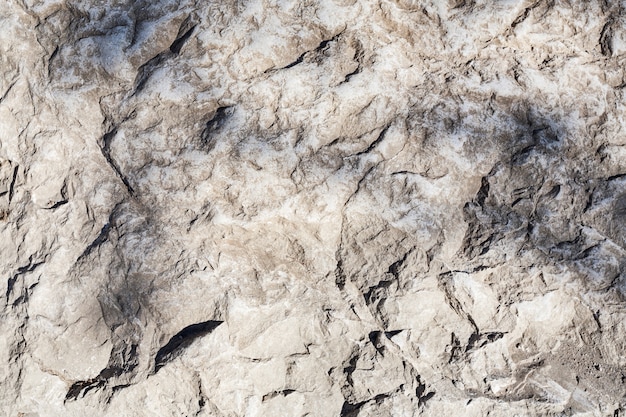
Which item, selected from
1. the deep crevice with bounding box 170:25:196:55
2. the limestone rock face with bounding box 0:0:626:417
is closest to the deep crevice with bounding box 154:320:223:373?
the limestone rock face with bounding box 0:0:626:417

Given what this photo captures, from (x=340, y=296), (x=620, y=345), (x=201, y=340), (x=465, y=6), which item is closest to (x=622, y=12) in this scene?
(x=465, y=6)

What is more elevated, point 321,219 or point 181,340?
point 321,219

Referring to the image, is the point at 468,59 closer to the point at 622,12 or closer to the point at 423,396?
the point at 622,12

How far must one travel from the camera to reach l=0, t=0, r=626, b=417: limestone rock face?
1.60 metres

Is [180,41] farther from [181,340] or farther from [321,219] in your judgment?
[181,340]

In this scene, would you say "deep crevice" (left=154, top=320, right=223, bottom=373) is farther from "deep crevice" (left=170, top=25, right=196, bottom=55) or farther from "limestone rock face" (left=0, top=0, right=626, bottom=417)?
"deep crevice" (left=170, top=25, right=196, bottom=55)

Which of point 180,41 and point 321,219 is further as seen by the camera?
point 180,41

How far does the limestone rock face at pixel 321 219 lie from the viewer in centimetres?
160

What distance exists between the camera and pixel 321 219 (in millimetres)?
1646

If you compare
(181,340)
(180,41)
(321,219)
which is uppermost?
(180,41)

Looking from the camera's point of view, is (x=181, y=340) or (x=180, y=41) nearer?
(x=181, y=340)

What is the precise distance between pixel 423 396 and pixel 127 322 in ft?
2.59

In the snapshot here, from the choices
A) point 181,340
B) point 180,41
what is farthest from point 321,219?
point 180,41

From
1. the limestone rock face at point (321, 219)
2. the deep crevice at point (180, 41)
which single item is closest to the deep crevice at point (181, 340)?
the limestone rock face at point (321, 219)
